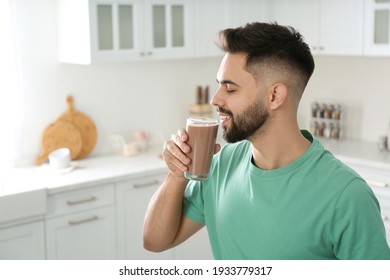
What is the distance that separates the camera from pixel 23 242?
339 centimetres

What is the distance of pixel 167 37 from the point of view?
4.13 m

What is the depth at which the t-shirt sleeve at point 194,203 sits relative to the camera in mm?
2033

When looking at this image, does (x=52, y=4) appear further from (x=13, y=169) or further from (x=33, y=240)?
(x=33, y=240)

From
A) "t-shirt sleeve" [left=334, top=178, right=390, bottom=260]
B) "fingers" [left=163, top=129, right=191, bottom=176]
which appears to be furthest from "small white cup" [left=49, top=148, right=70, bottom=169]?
"t-shirt sleeve" [left=334, top=178, right=390, bottom=260]

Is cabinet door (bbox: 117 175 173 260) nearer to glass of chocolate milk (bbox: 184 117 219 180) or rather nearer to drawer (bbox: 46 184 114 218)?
drawer (bbox: 46 184 114 218)

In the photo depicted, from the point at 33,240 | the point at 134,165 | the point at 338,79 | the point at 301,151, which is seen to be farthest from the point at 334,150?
the point at 301,151

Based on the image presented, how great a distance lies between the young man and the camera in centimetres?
169

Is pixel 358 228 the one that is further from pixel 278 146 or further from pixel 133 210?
pixel 133 210

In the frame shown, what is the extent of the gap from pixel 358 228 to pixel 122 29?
8.41 feet

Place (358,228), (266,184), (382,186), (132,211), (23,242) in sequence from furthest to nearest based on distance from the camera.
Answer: (132,211), (382,186), (23,242), (266,184), (358,228)

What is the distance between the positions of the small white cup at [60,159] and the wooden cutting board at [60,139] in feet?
0.35

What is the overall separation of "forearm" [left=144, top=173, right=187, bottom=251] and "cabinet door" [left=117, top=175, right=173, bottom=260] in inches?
68.7

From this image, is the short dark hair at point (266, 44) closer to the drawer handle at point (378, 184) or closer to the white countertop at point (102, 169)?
the white countertop at point (102, 169)

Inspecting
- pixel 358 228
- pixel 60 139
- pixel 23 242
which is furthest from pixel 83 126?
pixel 358 228
